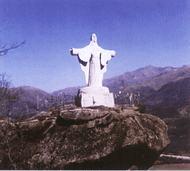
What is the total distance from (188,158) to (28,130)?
24.4 feet

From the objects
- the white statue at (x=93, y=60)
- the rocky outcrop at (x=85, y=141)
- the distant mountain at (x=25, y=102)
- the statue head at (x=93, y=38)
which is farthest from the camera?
the distant mountain at (x=25, y=102)

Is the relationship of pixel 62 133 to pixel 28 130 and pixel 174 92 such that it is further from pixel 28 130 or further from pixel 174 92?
pixel 174 92

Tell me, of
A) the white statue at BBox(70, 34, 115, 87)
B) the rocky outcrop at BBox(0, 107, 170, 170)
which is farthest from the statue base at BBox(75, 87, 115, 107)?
the rocky outcrop at BBox(0, 107, 170, 170)

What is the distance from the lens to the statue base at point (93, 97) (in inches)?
380

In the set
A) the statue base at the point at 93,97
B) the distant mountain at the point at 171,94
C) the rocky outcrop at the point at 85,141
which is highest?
the distant mountain at the point at 171,94

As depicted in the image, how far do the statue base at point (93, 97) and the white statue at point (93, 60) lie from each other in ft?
2.35

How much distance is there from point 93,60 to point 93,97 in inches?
97.2

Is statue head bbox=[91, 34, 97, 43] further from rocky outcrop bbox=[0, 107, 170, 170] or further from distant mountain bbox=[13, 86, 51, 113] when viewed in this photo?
rocky outcrop bbox=[0, 107, 170, 170]

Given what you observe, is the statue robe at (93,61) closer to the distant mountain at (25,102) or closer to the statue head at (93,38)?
the statue head at (93,38)

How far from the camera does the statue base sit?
966 centimetres

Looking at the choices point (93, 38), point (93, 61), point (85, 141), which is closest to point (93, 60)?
point (93, 61)

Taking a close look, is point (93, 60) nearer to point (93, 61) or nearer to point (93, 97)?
point (93, 61)

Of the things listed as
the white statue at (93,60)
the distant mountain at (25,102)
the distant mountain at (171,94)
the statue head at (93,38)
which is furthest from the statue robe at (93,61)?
the distant mountain at (171,94)

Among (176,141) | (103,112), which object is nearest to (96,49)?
(103,112)
